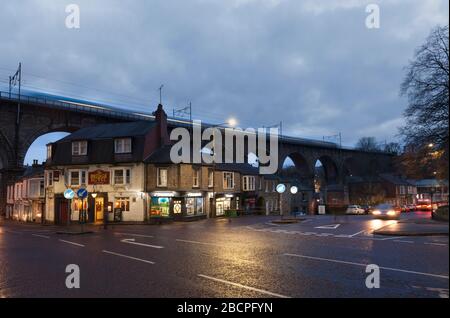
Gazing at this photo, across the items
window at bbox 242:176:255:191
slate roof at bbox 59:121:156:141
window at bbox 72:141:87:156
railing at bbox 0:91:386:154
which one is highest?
railing at bbox 0:91:386:154

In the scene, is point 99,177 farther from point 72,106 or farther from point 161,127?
point 72,106

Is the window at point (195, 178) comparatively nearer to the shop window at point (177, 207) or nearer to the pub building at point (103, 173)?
the shop window at point (177, 207)

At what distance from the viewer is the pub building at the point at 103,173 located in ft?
125

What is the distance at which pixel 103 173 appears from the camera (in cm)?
3894

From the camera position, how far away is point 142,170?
37.8 metres

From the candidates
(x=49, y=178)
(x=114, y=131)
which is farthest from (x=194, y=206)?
(x=49, y=178)

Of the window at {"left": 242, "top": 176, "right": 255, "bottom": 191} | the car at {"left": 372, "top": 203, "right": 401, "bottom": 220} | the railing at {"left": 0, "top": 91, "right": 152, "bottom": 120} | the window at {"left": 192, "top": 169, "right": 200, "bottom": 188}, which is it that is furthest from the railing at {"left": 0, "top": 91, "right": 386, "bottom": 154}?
the car at {"left": 372, "top": 203, "right": 401, "bottom": 220}

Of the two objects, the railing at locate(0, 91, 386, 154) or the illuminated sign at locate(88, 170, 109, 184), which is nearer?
the illuminated sign at locate(88, 170, 109, 184)

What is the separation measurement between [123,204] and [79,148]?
27.8 feet

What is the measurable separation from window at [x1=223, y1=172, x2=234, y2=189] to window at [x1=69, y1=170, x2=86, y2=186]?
56.2ft

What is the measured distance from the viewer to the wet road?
8.48m

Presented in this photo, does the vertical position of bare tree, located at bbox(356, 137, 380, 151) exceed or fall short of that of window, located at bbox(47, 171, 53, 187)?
it exceeds it
